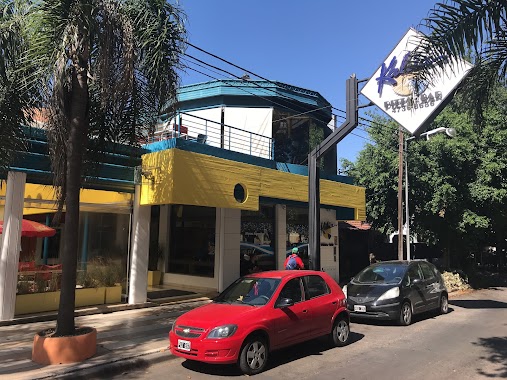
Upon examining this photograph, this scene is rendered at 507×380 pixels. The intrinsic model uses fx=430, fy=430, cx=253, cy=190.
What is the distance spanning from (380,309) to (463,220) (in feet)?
36.0

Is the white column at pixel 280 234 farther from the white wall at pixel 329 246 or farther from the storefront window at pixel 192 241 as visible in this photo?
the storefront window at pixel 192 241

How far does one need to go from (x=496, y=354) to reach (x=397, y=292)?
9.70ft

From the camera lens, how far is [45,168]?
405 inches

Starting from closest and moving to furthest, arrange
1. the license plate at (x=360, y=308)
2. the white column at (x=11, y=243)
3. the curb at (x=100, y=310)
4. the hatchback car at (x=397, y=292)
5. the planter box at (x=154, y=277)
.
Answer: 1. the white column at (x=11, y=243)
2. the curb at (x=100, y=310)
3. the hatchback car at (x=397, y=292)
4. the license plate at (x=360, y=308)
5. the planter box at (x=154, y=277)

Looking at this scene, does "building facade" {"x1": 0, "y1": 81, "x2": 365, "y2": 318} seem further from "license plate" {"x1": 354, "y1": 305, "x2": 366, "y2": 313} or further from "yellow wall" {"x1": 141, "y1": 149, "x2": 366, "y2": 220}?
"license plate" {"x1": 354, "y1": 305, "x2": 366, "y2": 313}

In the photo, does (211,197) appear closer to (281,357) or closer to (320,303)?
(320,303)

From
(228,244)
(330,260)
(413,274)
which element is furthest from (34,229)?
(330,260)

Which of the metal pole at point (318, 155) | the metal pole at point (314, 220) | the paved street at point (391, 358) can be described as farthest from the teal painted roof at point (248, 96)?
the paved street at point (391, 358)

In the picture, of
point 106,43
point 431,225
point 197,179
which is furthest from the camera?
point 431,225

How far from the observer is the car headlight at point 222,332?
6.37 meters

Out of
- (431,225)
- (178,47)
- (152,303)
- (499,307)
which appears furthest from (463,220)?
(178,47)

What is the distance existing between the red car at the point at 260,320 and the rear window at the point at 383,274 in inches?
126

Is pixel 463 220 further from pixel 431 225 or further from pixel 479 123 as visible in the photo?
pixel 479 123

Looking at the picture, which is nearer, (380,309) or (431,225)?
(380,309)
